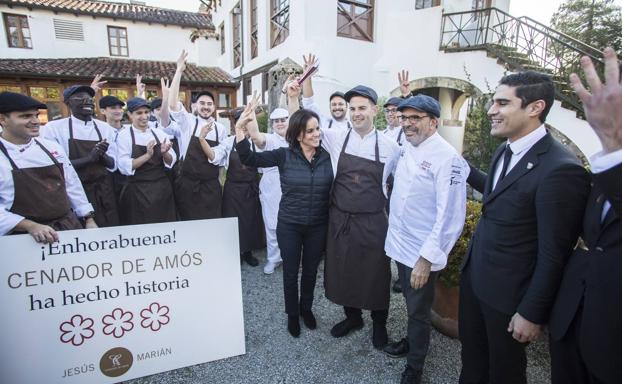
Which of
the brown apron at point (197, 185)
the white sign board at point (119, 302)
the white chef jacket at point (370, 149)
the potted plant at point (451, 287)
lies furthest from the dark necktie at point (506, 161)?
the brown apron at point (197, 185)

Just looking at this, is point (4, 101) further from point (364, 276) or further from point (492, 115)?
point (492, 115)

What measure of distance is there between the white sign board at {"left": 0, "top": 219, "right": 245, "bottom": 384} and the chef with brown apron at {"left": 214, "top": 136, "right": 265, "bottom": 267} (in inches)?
75.5

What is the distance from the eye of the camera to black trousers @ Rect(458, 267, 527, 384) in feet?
5.99

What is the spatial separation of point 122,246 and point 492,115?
2.55 m

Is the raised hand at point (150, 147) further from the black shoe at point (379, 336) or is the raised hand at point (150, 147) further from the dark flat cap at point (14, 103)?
the black shoe at point (379, 336)

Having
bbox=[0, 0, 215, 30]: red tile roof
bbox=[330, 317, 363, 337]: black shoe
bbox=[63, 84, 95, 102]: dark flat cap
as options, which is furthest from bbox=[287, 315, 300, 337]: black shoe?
bbox=[0, 0, 215, 30]: red tile roof

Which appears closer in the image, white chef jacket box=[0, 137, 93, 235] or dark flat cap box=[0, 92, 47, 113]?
white chef jacket box=[0, 137, 93, 235]

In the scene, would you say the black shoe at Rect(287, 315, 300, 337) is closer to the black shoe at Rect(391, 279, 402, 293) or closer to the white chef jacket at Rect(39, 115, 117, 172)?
the black shoe at Rect(391, 279, 402, 293)

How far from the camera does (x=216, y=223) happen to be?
2.56 meters

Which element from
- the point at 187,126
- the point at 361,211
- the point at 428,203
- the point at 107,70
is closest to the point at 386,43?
the point at 187,126

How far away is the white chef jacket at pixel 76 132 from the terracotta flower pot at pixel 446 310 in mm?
3852

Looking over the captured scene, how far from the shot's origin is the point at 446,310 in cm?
303

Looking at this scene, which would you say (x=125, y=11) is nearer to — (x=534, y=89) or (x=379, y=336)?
(x=379, y=336)

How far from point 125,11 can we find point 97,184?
65.4ft
